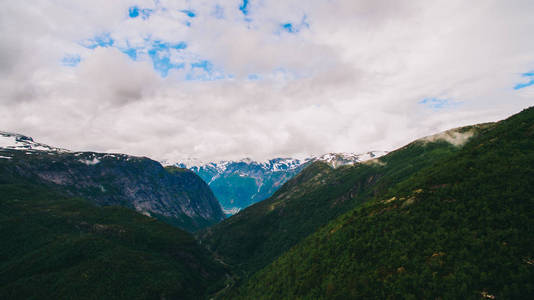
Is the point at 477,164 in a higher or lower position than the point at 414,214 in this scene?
higher

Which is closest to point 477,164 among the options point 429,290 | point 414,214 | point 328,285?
point 414,214

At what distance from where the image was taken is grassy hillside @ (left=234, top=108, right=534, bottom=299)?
81188 millimetres

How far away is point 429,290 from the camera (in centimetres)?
8538

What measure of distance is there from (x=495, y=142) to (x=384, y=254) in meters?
108

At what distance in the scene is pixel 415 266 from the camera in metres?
97.8

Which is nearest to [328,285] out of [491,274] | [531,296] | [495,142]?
[491,274]

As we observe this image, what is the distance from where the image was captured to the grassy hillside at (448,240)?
81.2 m

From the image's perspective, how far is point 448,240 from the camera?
99.6 meters

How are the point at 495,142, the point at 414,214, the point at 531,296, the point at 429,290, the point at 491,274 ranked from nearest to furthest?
the point at 531,296, the point at 491,274, the point at 429,290, the point at 414,214, the point at 495,142

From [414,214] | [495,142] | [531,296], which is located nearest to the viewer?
[531,296]

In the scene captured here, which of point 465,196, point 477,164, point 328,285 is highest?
point 477,164

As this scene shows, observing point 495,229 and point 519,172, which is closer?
point 495,229

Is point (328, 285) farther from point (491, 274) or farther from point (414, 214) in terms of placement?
point (491, 274)

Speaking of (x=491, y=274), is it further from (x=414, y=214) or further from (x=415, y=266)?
(x=414, y=214)
